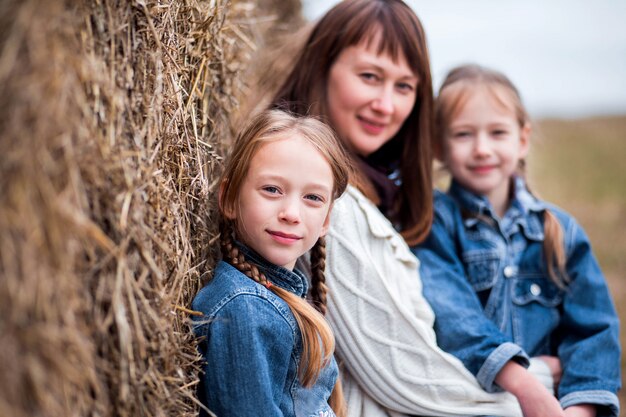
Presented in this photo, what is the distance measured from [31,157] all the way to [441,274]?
185 cm

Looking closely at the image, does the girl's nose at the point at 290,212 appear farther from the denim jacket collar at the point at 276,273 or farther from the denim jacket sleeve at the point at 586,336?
the denim jacket sleeve at the point at 586,336

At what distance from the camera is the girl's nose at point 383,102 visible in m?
2.78

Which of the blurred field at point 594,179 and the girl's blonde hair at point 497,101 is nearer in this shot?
the girl's blonde hair at point 497,101

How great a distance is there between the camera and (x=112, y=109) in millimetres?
1508

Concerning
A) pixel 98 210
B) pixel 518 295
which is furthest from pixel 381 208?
pixel 98 210

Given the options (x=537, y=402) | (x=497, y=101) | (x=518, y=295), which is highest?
(x=497, y=101)

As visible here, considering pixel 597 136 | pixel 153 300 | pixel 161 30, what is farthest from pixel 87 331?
pixel 597 136

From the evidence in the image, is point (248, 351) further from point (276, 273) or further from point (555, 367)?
point (555, 367)

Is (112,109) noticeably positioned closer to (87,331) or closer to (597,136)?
(87,331)

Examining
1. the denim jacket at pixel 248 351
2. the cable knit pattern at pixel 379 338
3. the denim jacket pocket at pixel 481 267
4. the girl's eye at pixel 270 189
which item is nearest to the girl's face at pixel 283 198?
the girl's eye at pixel 270 189

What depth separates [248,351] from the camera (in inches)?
70.7

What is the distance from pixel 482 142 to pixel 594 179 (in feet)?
26.1

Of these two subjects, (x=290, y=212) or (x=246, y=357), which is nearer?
(x=246, y=357)

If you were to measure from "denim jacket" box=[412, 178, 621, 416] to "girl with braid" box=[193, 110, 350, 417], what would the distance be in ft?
2.02
